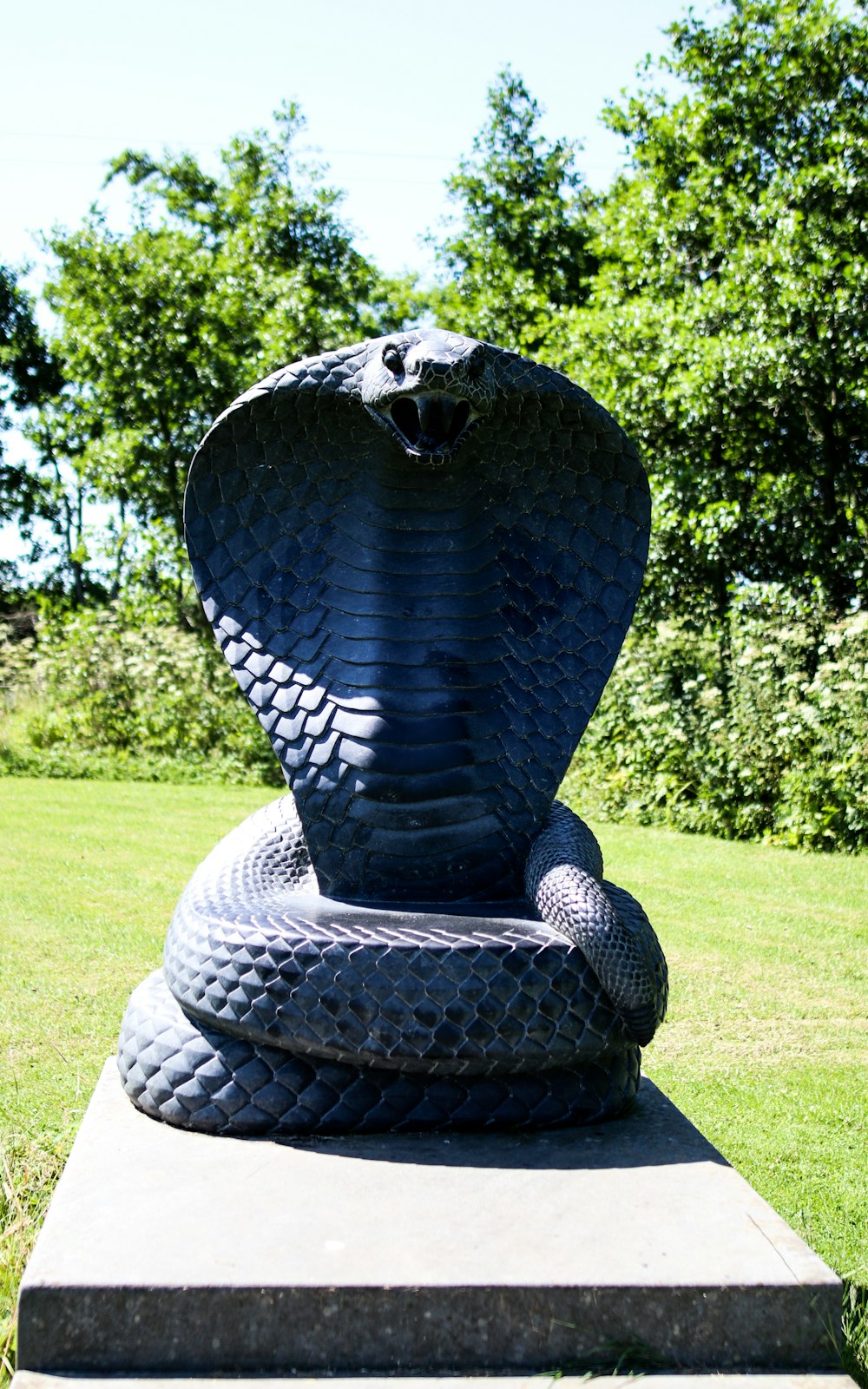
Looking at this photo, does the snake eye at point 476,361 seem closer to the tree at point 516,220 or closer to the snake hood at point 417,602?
the snake hood at point 417,602

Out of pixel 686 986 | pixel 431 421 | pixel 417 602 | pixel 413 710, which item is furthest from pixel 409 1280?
pixel 686 986

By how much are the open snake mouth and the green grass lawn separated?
202cm

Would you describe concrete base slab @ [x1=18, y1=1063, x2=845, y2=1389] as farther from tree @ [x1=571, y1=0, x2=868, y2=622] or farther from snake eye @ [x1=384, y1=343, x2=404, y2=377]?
tree @ [x1=571, y1=0, x2=868, y2=622]

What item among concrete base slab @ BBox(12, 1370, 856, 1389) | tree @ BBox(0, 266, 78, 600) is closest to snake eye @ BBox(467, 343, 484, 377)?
concrete base slab @ BBox(12, 1370, 856, 1389)

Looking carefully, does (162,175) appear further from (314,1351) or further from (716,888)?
(314,1351)

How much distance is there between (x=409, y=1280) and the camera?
2.31 metres

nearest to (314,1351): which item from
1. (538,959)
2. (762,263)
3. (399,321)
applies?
(538,959)

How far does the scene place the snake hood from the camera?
10.8 ft

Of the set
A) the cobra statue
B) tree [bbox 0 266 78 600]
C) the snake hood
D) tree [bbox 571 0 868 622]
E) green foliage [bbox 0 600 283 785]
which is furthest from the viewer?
tree [bbox 0 266 78 600]

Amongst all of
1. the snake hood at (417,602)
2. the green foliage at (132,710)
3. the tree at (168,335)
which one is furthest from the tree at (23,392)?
the snake hood at (417,602)

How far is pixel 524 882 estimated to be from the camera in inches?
132

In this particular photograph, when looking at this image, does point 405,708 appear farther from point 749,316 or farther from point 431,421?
point 749,316

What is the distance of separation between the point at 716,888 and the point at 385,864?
5957 mm

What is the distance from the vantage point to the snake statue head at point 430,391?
2.91m
